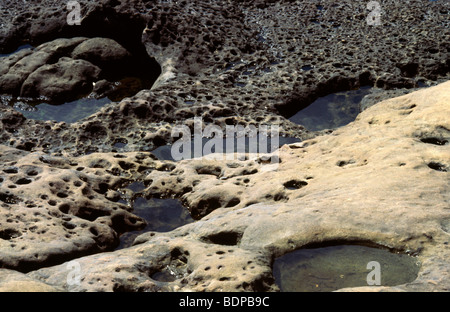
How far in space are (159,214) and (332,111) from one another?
287cm

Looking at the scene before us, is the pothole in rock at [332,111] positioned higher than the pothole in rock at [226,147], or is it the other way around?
the pothole in rock at [332,111]

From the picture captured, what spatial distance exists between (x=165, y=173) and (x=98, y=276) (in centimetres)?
224

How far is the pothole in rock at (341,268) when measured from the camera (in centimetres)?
380

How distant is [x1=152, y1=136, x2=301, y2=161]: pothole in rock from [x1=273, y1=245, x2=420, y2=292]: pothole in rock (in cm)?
250

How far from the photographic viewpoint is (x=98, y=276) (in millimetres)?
3965

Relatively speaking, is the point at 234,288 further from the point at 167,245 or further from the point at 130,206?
the point at 130,206

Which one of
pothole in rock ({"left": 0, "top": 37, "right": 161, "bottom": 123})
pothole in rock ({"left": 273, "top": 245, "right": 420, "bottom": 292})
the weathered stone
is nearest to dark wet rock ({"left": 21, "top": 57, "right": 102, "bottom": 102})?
pothole in rock ({"left": 0, "top": 37, "right": 161, "bottom": 123})

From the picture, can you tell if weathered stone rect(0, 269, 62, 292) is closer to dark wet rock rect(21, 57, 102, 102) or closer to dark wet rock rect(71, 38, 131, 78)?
dark wet rock rect(21, 57, 102, 102)

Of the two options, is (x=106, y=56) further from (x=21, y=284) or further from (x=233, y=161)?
(x=21, y=284)

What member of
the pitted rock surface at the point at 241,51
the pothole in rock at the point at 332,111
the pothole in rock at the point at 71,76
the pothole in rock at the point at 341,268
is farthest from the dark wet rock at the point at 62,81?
the pothole in rock at the point at 341,268

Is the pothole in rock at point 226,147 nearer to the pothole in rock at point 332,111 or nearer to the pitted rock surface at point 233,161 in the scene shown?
the pitted rock surface at point 233,161

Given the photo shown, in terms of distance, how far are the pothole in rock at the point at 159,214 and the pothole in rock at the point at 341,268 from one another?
165 centimetres

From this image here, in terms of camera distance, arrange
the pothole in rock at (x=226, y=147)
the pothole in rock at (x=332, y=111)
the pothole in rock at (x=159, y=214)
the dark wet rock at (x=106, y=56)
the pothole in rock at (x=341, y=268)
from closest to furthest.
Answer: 1. the pothole in rock at (x=341, y=268)
2. the pothole in rock at (x=159, y=214)
3. the pothole in rock at (x=226, y=147)
4. the pothole in rock at (x=332, y=111)
5. the dark wet rock at (x=106, y=56)

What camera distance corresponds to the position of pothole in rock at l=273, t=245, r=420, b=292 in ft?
Result: 12.5
